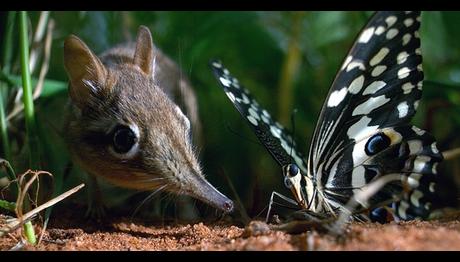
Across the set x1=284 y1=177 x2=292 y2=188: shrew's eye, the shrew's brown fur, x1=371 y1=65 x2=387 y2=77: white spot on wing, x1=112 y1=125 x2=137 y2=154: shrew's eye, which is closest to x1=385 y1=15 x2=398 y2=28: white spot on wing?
x1=371 y1=65 x2=387 y2=77: white spot on wing

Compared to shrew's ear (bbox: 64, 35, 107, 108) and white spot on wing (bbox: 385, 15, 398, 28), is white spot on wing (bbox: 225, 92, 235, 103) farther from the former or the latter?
white spot on wing (bbox: 385, 15, 398, 28)

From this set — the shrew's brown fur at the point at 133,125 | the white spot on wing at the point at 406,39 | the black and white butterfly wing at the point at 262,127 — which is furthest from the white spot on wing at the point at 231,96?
the white spot on wing at the point at 406,39

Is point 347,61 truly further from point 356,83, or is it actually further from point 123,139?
point 123,139

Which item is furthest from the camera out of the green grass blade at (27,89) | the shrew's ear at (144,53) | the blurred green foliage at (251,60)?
the blurred green foliage at (251,60)

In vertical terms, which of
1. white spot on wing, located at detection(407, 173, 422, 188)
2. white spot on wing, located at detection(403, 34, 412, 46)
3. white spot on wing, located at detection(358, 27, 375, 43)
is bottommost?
white spot on wing, located at detection(407, 173, 422, 188)

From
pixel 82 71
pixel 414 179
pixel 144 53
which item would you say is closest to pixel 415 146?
pixel 414 179

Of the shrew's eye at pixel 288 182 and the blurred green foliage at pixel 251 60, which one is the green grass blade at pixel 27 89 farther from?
the shrew's eye at pixel 288 182
